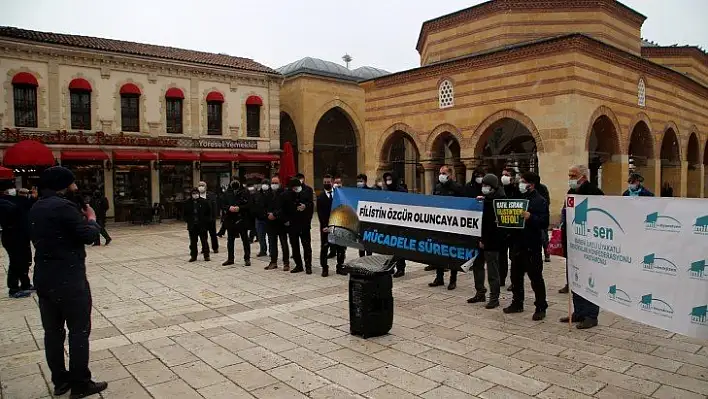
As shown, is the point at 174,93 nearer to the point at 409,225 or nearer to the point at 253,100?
the point at 253,100

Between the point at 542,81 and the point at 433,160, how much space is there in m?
5.07

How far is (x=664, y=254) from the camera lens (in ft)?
15.3

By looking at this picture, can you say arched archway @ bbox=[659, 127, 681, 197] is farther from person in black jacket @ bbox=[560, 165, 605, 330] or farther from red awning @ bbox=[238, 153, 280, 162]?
red awning @ bbox=[238, 153, 280, 162]

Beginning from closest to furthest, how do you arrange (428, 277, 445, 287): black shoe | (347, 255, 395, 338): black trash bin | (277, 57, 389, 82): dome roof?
(347, 255, 395, 338): black trash bin < (428, 277, 445, 287): black shoe < (277, 57, 389, 82): dome roof

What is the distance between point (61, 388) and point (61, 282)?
101cm

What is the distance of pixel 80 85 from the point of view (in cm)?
2269

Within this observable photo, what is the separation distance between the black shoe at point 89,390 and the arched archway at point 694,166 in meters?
24.2

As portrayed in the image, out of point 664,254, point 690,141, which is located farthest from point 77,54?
point 690,141

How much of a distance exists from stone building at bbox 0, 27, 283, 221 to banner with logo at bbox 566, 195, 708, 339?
20.3m

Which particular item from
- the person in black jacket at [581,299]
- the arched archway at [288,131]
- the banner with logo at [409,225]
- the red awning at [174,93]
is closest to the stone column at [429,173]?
the banner with logo at [409,225]

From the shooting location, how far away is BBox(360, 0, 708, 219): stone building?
47.6 ft

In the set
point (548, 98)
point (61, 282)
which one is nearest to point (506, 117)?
point (548, 98)

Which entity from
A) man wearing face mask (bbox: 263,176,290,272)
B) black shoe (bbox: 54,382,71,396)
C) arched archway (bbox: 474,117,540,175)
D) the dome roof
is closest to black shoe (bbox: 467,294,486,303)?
man wearing face mask (bbox: 263,176,290,272)

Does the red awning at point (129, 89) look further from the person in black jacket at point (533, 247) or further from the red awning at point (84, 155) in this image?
the person in black jacket at point (533, 247)
